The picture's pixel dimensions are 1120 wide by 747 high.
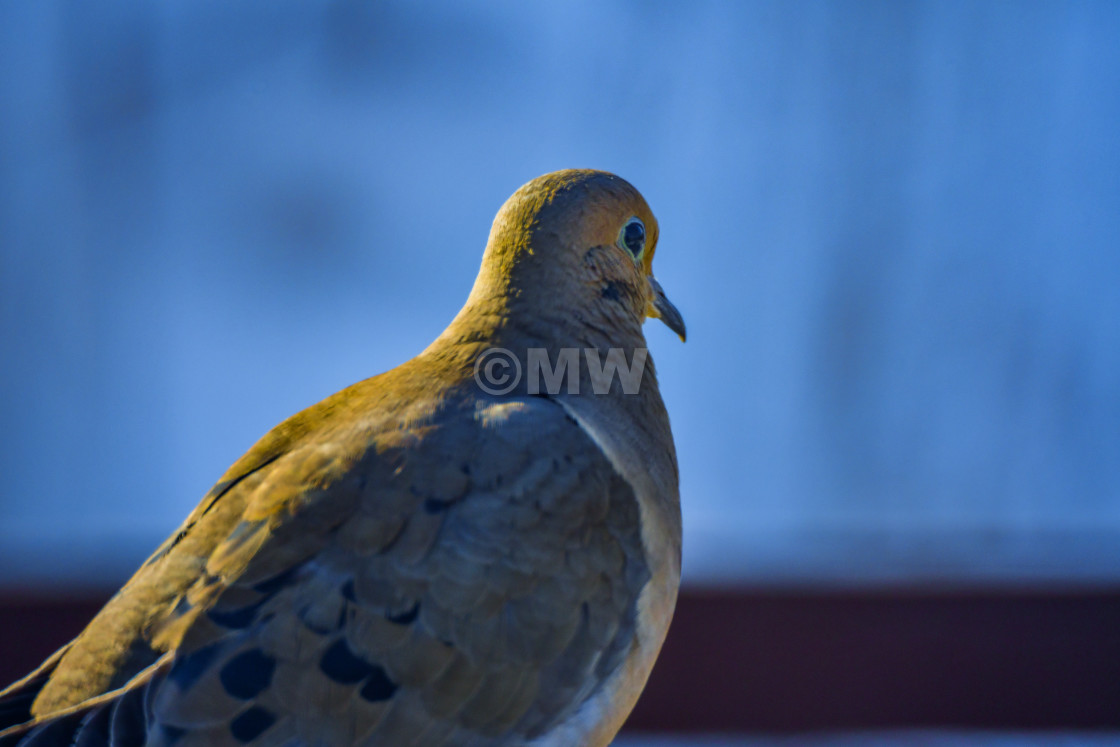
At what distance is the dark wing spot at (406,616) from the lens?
690 mm

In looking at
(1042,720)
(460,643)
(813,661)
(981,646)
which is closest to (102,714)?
(460,643)

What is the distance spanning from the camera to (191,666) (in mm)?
650

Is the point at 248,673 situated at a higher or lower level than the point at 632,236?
lower

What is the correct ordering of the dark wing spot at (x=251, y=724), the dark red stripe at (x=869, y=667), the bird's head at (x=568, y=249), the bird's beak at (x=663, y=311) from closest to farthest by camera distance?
the dark wing spot at (x=251, y=724), the bird's head at (x=568, y=249), the bird's beak at (x=663, y=311), the dark red stripe at (x=869, y=667)

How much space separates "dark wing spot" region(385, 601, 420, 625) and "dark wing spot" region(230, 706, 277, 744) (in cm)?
12

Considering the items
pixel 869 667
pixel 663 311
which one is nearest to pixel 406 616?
pixel 663 311

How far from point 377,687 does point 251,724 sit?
101 millimetres

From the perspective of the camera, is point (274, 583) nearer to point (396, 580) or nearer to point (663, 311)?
point (396, 580)

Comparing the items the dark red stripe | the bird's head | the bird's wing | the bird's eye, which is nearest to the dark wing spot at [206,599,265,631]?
the bird's wing

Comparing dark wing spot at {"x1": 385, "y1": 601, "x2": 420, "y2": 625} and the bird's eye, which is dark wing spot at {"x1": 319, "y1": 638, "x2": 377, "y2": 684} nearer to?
dark wing spot at {"x1": 385, "y1": 601, "x2": 420, "y2": 625}

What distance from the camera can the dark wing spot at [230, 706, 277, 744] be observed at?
640mm

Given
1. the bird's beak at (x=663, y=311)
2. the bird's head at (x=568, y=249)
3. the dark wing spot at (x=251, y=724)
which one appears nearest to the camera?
the dark wing spot at (x=251, y=724)

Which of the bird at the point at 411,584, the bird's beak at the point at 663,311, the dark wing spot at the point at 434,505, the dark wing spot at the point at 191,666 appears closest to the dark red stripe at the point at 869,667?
the bird's beak at the point at 663,311

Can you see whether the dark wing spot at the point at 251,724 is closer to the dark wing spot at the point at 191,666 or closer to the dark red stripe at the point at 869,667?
the dark wing spot at the point at 191,666
